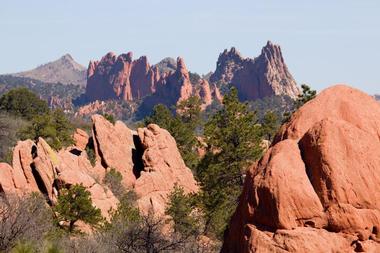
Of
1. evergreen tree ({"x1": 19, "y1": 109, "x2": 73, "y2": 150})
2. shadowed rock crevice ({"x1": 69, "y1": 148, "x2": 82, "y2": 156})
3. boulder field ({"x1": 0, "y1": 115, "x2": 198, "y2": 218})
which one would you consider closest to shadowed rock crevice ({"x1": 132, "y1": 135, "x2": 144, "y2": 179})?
boulder field ({"x1": 0, "y1": 115, "x2": 198, "y2": 218})

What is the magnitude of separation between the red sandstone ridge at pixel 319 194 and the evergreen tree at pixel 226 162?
13124mm

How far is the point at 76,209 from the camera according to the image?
34844 mm

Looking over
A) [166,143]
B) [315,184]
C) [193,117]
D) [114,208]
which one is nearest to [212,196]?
[114,208]

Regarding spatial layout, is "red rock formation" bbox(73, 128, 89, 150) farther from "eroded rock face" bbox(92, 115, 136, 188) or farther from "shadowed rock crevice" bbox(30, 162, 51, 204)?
"shadowed rock crevice" bbox(30, 162, 51, 204)

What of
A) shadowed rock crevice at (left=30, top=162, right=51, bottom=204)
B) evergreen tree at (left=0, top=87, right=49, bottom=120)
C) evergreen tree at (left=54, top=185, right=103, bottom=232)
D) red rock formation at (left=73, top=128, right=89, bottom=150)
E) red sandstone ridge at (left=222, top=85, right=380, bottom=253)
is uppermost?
evergreen tree at (left=0, top=87, right=49, bottom=120)

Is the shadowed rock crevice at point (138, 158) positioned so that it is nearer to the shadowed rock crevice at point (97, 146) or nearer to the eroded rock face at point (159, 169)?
the eroded rock face at point (159, 169)

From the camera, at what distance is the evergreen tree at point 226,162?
28766mm

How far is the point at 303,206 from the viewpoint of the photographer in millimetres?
13859

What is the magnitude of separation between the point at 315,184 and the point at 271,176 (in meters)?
1.08

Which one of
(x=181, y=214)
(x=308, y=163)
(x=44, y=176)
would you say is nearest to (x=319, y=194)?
(x=308, y=163)

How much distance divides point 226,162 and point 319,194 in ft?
51.6

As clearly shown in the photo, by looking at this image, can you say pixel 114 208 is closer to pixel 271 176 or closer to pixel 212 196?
pixel 212 196

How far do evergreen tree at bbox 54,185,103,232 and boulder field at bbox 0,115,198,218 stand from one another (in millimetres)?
3181

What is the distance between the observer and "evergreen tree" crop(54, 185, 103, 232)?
34.3 meters
